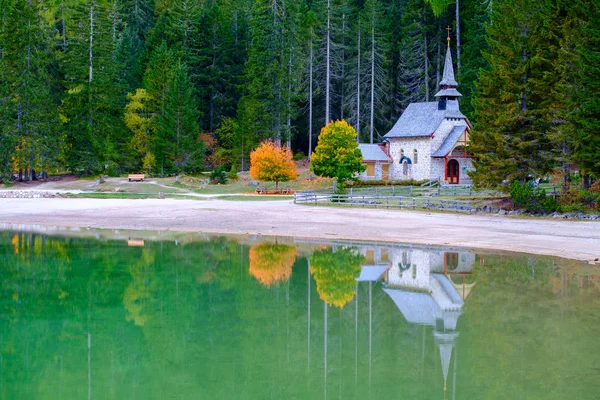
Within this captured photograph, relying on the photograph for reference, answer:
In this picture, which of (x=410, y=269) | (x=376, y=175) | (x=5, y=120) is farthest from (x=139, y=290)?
(x=5, y=120)

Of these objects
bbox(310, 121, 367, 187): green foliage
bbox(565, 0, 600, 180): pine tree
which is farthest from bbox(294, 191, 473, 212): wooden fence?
bbox(565, 0, 600, 180): pine tree

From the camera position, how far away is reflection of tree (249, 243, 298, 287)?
21.9 metres

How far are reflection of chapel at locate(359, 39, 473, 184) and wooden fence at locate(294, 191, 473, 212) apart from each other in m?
12.8

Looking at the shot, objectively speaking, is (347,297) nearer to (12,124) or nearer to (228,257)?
(228,257)

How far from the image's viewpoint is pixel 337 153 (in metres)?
57.4

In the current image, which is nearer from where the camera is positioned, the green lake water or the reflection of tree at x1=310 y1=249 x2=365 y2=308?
the green lake water

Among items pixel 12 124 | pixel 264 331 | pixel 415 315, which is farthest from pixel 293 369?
pixel 12 124

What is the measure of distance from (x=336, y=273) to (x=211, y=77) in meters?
61.1

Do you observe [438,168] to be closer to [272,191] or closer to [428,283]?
[272,191]

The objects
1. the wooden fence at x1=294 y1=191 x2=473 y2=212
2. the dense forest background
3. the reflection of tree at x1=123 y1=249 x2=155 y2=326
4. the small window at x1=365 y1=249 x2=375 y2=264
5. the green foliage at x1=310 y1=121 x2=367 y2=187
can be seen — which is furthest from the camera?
the dense forest background

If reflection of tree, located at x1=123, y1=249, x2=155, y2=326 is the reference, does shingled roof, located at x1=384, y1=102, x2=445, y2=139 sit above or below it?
above

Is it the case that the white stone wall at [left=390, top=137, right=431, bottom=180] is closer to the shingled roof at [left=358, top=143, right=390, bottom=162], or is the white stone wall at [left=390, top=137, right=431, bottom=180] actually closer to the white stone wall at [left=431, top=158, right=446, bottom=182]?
the white stone wall at [left=431, top=158, right=446, bottom=182]

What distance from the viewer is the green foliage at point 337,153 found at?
187 ft

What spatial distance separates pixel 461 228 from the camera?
108ft
